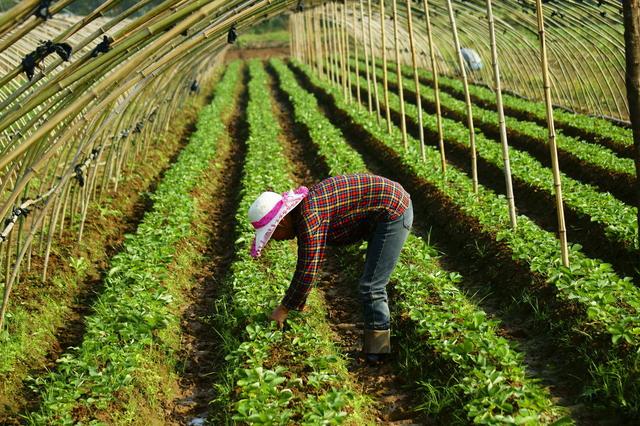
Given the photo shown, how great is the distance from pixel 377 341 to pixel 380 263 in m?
0.80

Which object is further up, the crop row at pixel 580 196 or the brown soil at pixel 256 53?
the crop row at pixel 580 196

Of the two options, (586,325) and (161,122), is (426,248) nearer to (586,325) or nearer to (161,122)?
(586,325)

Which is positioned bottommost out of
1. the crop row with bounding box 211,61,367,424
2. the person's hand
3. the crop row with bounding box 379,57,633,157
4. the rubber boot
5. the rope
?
the crop row with bounding box 379,57,633,157

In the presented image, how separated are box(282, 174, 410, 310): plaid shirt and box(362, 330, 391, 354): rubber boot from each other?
0.74m

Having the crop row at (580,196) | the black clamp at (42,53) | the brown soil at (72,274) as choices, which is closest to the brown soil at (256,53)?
the crop row at (580,196)

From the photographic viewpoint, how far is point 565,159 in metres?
13.5

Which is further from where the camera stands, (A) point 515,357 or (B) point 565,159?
(B) point 565,159

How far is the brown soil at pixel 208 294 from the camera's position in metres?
6.55

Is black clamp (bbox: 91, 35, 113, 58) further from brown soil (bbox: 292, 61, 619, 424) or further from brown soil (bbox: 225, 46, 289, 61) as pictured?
brown soil (bbox: 225, 46, 289, 61)

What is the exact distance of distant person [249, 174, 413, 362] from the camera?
5.77m

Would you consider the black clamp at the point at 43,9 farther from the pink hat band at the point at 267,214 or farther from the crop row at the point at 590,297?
the crop row at the point at 590,297

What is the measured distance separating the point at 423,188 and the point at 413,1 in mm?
10853

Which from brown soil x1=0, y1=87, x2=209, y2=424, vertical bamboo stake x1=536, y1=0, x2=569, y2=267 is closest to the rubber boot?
vertical bamboo stake x1=536, y1=0, x2=569, y2=267

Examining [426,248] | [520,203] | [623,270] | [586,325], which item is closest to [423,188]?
[520,203]
